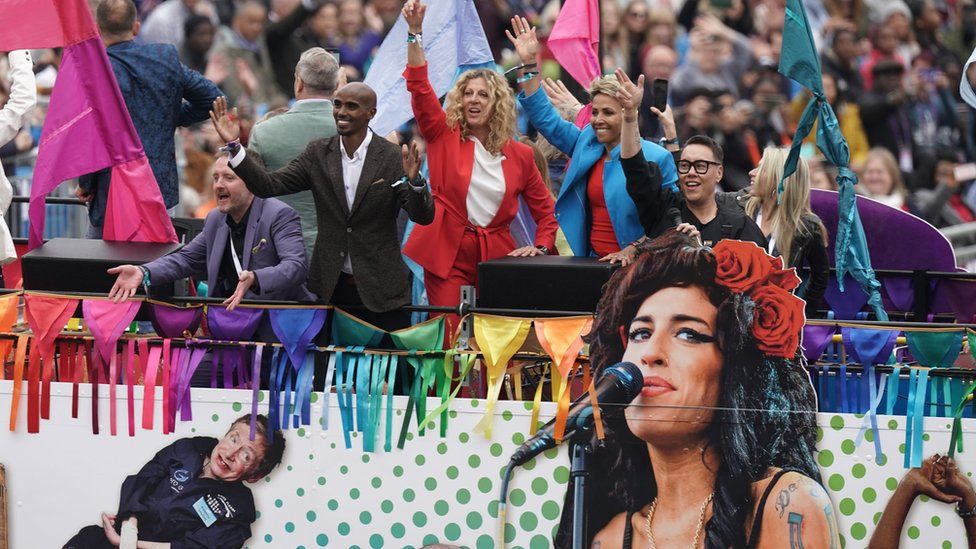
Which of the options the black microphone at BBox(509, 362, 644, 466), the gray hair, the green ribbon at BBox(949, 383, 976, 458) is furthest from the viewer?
the gray hair

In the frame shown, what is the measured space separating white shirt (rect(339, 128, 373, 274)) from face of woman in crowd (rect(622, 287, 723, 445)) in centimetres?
144

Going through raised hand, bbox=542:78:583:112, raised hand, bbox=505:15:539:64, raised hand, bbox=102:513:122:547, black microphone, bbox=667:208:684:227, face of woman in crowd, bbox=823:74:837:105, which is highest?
face of woman in crowd, bbox=823:74:837:105

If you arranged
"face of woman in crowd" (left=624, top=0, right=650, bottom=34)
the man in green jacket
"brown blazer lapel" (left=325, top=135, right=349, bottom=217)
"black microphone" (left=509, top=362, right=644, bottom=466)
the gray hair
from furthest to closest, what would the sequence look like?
"face of woman in crowd" (left=624, top=0, right=650, bottom=34)
the gray hair
the man in green jacket
"brown blazer lapel" (left=325, top=135, right=349, bottom=217)
"black microphone" (left=509, top=362, right=644, bottom=466)

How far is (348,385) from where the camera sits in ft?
22.6

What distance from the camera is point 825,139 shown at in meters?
7.30

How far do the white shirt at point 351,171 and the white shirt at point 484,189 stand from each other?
90cm

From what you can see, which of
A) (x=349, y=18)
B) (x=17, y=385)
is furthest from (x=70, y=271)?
(x=349, y=18)

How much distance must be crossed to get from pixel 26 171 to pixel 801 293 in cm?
735

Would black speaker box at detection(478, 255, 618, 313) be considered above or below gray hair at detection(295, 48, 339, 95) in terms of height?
below

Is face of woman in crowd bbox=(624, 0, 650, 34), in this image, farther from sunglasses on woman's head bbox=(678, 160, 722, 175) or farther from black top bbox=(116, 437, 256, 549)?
black top bbox=(116, 437, 256, 549)

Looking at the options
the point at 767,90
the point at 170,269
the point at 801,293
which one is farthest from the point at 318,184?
the point at 767,90

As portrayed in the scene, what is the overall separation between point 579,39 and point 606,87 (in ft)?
4.86

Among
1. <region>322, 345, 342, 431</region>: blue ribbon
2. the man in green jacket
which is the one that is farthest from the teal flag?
the man in green jacket

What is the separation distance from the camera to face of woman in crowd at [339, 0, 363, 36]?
46.8 ft
